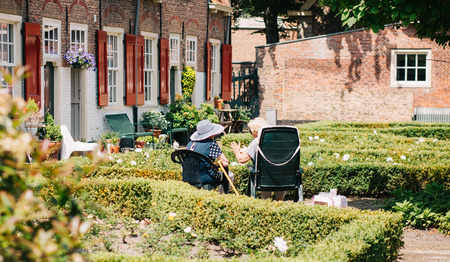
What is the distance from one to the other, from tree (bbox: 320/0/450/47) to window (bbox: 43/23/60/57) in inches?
320

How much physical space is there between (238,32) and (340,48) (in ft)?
58.1

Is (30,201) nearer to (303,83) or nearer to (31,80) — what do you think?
(31,80)

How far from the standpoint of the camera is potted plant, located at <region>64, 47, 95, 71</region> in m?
14.1

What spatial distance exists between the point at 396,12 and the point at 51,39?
8.98 meters

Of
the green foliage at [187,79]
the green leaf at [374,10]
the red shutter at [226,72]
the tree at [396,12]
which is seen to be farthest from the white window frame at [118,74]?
the green leaf at [374,10]

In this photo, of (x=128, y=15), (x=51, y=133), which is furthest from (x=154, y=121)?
(x=51, y=133)

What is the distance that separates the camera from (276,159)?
7.65m

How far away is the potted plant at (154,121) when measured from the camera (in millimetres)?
16984

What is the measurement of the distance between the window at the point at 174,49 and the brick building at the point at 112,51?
0.10ft

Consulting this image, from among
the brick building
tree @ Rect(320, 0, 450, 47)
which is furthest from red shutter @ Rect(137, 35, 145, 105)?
tree @ Rect(320, 0, 450, 47)

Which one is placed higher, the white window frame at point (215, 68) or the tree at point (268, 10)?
the tree at point (268, 10)

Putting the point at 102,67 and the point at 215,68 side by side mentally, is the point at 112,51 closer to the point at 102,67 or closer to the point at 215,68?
the point at 102,67

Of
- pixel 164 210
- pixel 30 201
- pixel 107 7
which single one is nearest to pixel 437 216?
pixel 164 210

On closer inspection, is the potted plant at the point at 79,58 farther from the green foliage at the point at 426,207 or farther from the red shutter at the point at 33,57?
the green foliage at the point at 426,207
